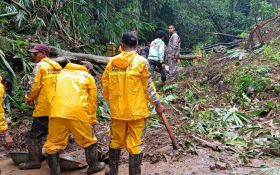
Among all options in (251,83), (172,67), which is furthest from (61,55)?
(251,83)

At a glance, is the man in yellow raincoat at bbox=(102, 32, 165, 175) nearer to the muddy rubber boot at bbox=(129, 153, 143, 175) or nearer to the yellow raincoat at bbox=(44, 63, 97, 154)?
the muddy rubber boot at bbox=(129, 153, 143, 175)

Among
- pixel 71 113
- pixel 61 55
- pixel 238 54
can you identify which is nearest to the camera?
pixel 71 113

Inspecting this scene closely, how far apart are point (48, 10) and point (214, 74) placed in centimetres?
542

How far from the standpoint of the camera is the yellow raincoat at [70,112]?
15.1 feet

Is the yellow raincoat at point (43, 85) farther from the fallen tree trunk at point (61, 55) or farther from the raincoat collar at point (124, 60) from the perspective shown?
the fallen tree trunk at point (61, 55)

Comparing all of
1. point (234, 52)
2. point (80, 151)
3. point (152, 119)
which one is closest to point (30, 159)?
point (80, 151)

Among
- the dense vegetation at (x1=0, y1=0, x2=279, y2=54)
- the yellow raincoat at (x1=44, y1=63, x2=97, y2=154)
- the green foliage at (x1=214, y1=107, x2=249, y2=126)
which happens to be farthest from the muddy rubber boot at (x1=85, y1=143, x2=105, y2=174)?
the dense vegetation at (x1=0, y1=0, x2=279, y2=54)

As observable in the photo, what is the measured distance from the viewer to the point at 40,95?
206 inches

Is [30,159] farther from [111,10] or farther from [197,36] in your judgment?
[197,36]

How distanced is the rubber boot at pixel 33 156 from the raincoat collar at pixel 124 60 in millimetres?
1812

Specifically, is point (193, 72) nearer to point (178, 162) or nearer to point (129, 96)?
point (178, 162)

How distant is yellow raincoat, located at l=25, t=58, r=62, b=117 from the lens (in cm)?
514

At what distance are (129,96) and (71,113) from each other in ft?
2.46

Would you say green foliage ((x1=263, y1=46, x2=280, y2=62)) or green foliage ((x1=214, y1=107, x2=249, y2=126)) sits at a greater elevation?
green foliage ((x1=263, y1=46, x2=280, y2=62))
